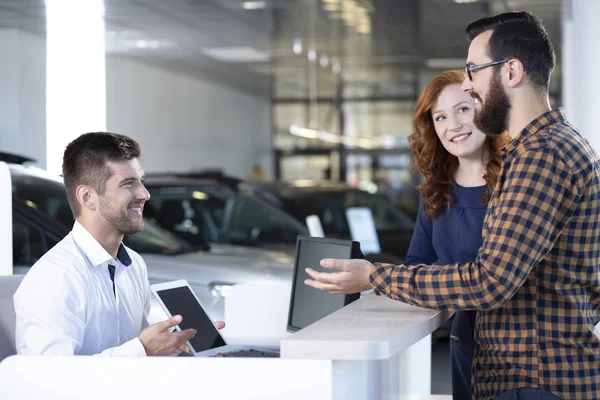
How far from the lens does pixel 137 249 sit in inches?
254

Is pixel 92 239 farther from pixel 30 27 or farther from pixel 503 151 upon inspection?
pixel 30 27

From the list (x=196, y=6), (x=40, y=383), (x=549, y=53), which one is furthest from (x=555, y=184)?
(x=196, y=6)

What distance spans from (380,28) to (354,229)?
4.50 metres

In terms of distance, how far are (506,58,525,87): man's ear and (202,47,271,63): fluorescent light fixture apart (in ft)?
40.7

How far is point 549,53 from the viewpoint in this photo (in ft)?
7.73

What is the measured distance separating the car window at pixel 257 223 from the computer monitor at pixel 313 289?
4.80 meters

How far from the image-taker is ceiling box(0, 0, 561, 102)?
1020 cm

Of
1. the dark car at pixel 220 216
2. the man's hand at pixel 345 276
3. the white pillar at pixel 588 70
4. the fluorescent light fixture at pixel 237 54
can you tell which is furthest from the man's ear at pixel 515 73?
the fluorescent light fixture at pixel 237 54

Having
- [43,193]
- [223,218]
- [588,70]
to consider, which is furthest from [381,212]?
[43,193]

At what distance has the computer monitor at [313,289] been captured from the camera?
3.28m

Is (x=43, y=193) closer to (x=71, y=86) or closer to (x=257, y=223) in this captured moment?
(x=71, y=86)

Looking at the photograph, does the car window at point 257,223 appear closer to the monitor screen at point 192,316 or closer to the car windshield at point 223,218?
the car windshield at point 223,218

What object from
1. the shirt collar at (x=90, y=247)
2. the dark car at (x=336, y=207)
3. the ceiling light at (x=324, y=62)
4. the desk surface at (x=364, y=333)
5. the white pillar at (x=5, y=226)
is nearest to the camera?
the desk surface at (x=364, y=333)

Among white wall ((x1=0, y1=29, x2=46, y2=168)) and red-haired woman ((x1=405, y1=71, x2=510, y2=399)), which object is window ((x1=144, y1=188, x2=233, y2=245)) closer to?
white wall ((x1=0, y1=29, x2=46, y2=168))
